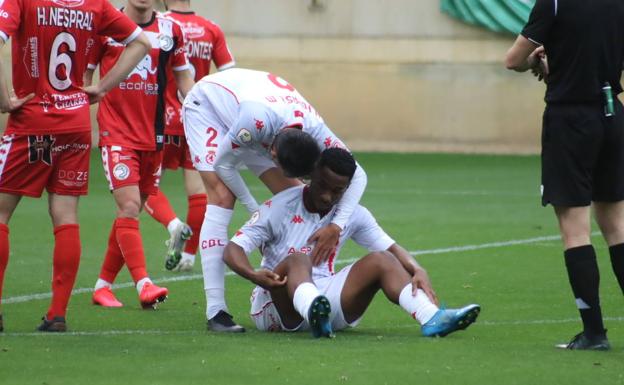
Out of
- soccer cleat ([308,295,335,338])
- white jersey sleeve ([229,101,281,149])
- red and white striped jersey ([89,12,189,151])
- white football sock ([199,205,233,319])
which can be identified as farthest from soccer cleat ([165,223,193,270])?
soccer cleat ([308,295,335,338])

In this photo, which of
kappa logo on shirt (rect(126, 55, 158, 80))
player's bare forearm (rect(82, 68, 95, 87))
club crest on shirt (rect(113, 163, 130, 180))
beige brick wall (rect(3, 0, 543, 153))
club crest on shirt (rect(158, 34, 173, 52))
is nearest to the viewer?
player's bare forearm (rect(82, 68, 95, 87))

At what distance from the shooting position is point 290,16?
2291 cm

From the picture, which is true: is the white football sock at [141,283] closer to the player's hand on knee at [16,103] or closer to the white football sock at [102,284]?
the white football sock at [102,284]

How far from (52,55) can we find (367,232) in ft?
6.50

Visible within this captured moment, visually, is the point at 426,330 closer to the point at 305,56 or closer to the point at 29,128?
the point at 29,128

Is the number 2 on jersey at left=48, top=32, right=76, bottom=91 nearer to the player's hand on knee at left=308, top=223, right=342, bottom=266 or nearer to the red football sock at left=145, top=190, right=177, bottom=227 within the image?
the player's hand on knee at left=308, top=223, right=342, bottom=266

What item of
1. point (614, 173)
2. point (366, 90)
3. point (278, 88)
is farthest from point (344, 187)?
point (366, 90)

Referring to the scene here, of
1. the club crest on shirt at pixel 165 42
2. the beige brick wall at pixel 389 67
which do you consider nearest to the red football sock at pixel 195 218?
the club crest on shirt at pixel 165 42

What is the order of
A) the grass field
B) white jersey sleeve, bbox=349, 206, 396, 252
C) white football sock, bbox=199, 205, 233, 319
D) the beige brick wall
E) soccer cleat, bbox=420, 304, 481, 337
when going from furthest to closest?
1. the beige brick wall
2. white football sock, bbox=199, 205, 233, 319
3. white jersey sleeve, bbox=349, 206, 396, 252
4. soccer cleat, bbox=420, 304, 481, 337
5. the grass field

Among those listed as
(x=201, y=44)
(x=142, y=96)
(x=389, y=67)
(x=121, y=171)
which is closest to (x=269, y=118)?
(x=121, y=171)

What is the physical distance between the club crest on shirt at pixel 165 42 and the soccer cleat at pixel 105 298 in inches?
71.5

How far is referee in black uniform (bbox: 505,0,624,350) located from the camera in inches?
281

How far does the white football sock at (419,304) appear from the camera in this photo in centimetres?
744

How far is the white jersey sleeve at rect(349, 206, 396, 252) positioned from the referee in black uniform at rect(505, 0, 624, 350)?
3.39 feet
